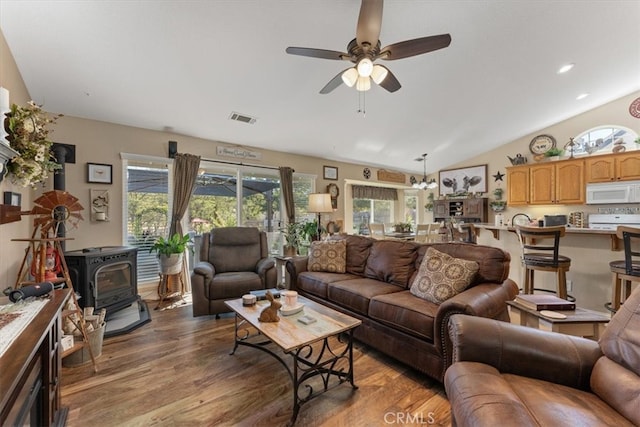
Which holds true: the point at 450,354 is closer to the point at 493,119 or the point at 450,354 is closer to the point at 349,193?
the point at 493,119

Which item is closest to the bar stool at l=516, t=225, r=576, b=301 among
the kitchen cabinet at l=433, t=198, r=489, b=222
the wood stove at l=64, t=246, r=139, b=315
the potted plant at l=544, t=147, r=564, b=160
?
the potted plant at l=544, t=147, r=564, b=160

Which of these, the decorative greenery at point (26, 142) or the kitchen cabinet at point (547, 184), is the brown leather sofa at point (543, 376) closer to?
the decorative greenery at point (26, 142)

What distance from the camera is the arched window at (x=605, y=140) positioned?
191 inches

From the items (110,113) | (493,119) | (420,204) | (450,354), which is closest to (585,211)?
(493,119)

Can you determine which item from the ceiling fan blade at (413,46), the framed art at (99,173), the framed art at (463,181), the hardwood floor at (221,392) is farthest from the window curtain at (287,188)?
the framed art at (463,181)

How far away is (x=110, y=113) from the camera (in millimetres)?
3406

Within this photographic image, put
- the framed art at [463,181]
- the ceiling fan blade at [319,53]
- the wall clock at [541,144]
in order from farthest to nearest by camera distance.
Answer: the framed art at [463,181] → the wall clock at [541,144] → the ceiling fan blade at [319,53]

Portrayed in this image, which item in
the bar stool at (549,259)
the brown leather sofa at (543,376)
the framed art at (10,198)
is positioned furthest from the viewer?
the bar stool at (549,259)

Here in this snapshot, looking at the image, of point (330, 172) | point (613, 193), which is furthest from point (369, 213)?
point (613, 193)

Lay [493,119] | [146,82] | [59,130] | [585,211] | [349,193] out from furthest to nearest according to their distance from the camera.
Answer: [349,193] → [585,211] → [493,119] → [59,130] → [146,82]

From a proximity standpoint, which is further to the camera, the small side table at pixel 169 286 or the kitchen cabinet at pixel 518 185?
the kitchen cabinet at pixel 518 185

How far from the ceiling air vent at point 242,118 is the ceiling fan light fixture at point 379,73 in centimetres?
221

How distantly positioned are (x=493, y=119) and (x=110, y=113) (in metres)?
6.07

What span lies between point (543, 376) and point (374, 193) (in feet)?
21.3
